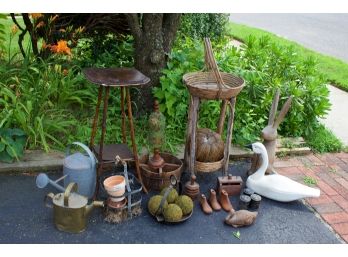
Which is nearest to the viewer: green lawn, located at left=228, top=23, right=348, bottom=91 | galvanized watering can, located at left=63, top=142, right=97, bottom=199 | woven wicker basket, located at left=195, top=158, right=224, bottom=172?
galvanized watering can, located at left=63, top=142, right=97, bottom=199

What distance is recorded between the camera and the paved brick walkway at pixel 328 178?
11.9 ft

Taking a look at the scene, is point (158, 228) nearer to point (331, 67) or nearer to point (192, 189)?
point (192, 189)

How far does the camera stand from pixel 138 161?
3748 mm

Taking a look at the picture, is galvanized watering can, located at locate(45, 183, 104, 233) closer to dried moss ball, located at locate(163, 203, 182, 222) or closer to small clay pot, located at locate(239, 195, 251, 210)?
dried moss ball, located at locate(163, 203, 182, 222)

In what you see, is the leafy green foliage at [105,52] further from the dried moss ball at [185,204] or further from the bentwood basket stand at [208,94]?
the dried moss ball at [185,204]

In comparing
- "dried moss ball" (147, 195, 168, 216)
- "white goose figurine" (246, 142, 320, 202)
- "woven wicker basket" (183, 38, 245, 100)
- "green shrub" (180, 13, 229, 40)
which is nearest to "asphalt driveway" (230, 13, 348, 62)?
"green shrub" (180, 13, 229, 40)

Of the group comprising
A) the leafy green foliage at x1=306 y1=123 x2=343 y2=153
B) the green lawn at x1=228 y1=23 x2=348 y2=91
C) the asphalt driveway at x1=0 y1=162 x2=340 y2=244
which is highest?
the green lawn at x1=228 y1=23 x2=348 y2=91

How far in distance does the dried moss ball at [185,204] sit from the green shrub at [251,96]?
130 cm

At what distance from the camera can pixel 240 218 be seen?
11.1ft

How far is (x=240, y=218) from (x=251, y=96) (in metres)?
1.92

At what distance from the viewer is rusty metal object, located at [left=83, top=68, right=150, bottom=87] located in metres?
3.27

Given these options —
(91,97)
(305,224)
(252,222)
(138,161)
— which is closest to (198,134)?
(138,161)

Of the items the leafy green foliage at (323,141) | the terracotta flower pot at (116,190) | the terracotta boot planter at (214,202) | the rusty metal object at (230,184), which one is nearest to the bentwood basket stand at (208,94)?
the rusty metal object at (230,184)

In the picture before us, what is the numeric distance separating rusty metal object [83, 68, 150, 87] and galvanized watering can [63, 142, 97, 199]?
568 mm
